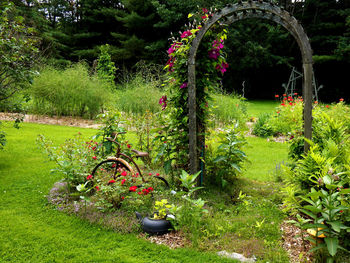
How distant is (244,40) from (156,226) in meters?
20.0

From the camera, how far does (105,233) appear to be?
315 cm

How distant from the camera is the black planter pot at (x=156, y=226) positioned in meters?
3.03

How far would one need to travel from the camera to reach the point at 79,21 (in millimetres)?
27125

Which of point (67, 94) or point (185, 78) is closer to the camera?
point (185, 78)

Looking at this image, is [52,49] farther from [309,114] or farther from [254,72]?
[309,114]

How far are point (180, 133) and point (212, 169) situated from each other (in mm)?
765

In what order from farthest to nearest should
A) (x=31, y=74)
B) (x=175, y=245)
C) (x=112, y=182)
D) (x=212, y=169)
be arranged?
(x=31, y=74)
(x=212, y=169)
(x=112, y=182)
(x=175, y=245)

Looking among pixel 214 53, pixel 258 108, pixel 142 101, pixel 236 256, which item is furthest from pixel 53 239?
pixel 258 108

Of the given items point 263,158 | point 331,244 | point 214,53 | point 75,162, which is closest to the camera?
point 331,244

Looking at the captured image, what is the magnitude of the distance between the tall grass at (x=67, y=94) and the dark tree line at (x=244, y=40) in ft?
33.2

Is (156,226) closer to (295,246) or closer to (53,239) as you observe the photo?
(53,239)

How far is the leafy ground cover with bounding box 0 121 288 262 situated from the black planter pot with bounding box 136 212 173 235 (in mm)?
141

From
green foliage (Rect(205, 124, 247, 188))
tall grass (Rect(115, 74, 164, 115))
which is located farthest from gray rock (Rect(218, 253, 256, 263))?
tall grass (Rect(115, 74, 164, 115))

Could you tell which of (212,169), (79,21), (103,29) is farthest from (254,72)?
(212,169)
